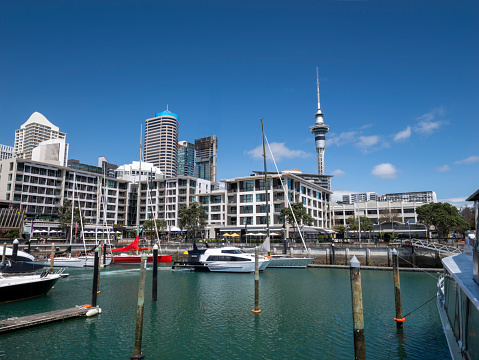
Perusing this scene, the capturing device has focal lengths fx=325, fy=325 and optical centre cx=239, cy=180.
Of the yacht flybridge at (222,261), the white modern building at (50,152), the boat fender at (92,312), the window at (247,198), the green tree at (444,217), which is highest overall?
the white modern building at (50,152)

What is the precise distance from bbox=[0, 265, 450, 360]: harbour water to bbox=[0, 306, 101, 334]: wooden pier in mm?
383

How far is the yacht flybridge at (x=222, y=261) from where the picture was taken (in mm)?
44625

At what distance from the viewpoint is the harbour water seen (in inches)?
629

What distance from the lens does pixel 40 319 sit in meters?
19.5

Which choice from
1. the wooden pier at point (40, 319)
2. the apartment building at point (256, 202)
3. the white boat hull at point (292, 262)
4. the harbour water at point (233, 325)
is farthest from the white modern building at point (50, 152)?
the wooden pier at point (40, 319)

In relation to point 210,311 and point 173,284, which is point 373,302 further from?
point 173,284

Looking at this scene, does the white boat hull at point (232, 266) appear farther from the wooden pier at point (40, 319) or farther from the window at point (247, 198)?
the window at point (247, 198)

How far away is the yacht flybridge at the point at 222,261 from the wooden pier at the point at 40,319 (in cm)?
2403

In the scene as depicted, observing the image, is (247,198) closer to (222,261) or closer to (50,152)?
(222,261)

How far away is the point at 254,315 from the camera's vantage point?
2256cm

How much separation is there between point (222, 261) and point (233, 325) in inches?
1005

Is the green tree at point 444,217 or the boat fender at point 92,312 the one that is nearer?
the boat fender at point 92,312

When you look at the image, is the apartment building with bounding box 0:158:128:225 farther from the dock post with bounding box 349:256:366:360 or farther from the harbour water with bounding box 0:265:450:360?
the dock post with bounding box 349:256:366:360

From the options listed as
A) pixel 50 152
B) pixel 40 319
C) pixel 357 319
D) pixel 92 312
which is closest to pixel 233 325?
pixel 92 312
